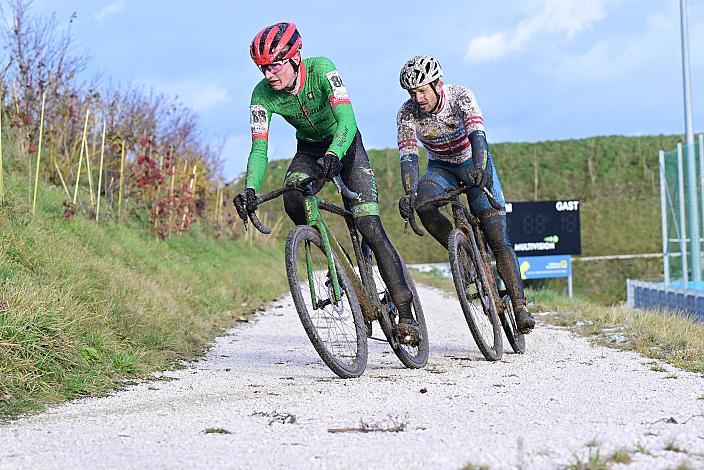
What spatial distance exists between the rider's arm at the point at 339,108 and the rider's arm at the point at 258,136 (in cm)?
44

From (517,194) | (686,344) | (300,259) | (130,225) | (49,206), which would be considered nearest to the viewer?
(300,259)

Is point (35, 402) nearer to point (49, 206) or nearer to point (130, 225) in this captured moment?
point (49, 206)

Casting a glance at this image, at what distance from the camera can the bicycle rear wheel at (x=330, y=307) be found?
5.42 m

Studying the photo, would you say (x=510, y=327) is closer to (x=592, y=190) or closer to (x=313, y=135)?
(x=313, y=135)

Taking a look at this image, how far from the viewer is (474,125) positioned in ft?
20.6

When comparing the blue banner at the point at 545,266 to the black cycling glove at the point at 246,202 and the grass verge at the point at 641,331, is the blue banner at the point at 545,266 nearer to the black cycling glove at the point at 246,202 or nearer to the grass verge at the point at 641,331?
the grass verge at the point at 641,331

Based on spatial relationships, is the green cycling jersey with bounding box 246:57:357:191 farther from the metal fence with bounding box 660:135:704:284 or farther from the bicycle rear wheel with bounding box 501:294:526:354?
the metal fence with bounding box 660:135:704:284

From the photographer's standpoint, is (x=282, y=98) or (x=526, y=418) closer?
(x=526, y=418)

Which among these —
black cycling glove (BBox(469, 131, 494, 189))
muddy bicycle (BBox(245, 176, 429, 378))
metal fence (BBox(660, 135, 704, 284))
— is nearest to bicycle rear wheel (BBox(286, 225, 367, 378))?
muddy bicycle (BBox(245, 176, 429, 378))

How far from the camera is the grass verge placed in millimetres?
6500

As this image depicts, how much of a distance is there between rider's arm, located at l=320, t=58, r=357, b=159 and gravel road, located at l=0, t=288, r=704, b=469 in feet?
4.77

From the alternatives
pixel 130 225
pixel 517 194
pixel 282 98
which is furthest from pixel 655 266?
pixel 282 98

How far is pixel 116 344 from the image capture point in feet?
20.1

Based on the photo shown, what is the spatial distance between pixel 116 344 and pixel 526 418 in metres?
3.20
